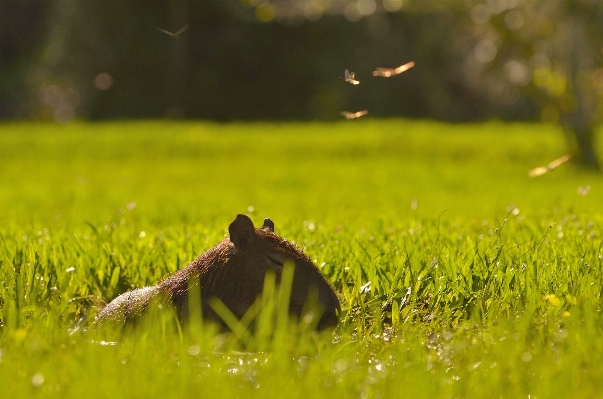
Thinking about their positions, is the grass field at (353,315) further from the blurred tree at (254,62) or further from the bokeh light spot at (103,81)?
the bokeh light spot at (103,81)

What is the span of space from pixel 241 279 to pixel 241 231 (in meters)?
0.22

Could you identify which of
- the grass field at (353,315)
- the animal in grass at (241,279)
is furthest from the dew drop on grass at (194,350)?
the animal in grass at (241,279)

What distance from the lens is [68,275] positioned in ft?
17.9

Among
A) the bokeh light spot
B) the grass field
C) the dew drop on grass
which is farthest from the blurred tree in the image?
the dew drop on grass

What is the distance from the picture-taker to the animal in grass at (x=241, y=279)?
4438mm

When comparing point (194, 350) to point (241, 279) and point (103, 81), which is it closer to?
point (241, 279)

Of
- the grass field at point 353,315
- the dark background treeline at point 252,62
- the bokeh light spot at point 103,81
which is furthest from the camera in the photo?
the bokeh light spot at point 103,81

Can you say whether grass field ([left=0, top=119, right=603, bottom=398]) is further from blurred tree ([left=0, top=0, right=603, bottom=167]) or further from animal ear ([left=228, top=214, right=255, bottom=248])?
blurred tree ([left=0, top=0, right=603, bottom=167])

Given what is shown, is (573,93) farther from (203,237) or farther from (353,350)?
(353,350)

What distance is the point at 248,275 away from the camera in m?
4.46

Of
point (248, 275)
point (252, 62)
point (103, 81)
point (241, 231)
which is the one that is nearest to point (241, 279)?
point (248, 275)

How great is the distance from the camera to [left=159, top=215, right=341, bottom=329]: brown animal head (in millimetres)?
4438

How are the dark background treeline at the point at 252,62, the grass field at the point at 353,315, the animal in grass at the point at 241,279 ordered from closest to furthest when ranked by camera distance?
the grass field at the point at 353,315 < the animal in grass at the point at 241,279 < the dark background treeline at the point at 252,62

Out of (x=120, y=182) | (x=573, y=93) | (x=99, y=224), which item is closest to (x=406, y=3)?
(x=573, y=93)
